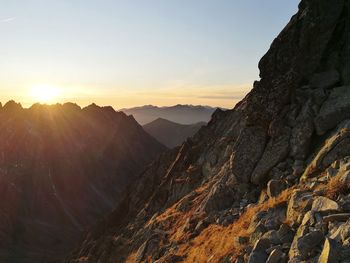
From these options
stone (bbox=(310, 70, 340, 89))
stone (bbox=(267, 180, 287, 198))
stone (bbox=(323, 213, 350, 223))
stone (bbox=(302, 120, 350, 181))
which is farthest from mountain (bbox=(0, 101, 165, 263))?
stone (bbox=(323, 213, 350, 223))

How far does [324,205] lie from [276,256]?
107 inches

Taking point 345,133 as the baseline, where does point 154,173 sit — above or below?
below

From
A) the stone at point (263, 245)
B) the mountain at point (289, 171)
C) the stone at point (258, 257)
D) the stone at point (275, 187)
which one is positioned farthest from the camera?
the stone at point (275, 187)

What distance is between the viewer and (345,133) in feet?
68.4

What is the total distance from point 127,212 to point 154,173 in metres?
9.47

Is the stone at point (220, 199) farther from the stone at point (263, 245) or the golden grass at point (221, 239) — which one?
the stone at point (263, 245)

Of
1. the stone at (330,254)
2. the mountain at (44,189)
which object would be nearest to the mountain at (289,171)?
the stone at (330,254)

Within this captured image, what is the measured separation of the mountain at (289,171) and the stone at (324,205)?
0.04 meters

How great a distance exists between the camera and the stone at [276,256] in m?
14.9

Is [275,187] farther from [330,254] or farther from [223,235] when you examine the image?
[330,254]

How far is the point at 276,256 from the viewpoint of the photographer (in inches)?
590

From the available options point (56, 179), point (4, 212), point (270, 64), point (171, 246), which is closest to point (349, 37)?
point (270, 64)

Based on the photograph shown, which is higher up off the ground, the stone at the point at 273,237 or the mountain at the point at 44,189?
the stone at the point at 273,237

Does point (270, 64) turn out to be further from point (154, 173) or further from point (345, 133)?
point (154, 173)
